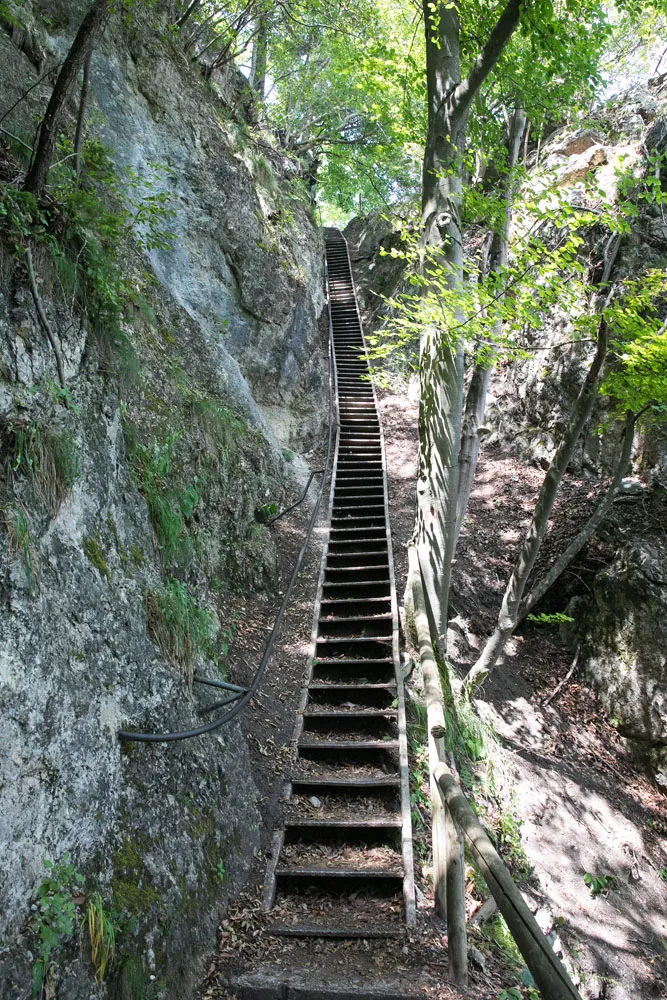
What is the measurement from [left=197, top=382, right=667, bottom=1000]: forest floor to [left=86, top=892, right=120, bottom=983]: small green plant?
854 mm

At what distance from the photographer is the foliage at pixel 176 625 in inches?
158

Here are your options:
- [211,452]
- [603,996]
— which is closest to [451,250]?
[211,452]

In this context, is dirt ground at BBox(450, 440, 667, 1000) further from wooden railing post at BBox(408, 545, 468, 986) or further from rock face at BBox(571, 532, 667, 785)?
wooden railing post at BBox(408, 545, 468, 986)

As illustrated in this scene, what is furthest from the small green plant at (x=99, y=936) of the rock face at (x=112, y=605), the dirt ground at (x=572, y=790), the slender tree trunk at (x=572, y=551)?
the slender tree trunk at (x=572, y=551)

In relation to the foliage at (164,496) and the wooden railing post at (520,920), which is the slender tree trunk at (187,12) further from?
the wooden railing post at (520,920)

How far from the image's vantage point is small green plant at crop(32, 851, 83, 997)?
2.40 meters

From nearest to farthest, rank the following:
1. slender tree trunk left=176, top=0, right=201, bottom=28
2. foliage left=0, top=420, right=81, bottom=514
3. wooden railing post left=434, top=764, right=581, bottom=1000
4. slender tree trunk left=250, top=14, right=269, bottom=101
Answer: wooden railing post left=434, top=764, right=581, bottom=1000, foliage left=0, top=420, right=81, bottom=514, slender tree trunk left=176, top=0, right=201, bottom=28, slender tree trunk left=250, top=14, right=269, bottom=101

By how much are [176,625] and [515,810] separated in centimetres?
433

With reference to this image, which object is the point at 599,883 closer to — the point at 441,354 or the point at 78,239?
the point at 441,354

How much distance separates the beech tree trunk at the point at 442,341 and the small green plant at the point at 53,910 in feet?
13.7

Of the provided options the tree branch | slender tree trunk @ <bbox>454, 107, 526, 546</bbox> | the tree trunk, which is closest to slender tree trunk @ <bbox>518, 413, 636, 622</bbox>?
the tree trunk

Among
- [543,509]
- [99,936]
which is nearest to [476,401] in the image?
[543,509]

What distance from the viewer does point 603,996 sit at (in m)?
4.93

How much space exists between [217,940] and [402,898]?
1.31 m
